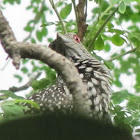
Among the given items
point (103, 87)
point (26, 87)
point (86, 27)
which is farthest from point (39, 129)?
point (26, 87)

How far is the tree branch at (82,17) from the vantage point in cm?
279

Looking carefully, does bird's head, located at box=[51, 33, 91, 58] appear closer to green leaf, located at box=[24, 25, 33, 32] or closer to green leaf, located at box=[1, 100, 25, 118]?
green leaf, located at box=[1, 100, 25, 118]

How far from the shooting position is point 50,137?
34 cm

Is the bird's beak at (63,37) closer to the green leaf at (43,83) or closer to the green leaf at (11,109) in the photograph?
the green leaf at (43,83)

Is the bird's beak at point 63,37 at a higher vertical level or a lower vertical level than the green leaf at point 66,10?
lower

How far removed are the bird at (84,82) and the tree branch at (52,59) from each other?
1060mm

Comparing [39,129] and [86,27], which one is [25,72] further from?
[39,129]

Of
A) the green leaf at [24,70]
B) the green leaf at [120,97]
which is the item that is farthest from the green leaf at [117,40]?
the green leaf at [24,70]

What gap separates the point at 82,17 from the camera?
9.27 ft

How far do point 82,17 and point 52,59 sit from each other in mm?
2002

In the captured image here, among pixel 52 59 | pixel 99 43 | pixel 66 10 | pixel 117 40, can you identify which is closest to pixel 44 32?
pixel 66 10

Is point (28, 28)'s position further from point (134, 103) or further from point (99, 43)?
point (134, 103)

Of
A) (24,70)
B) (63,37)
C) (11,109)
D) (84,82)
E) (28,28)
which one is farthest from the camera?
(24,70)

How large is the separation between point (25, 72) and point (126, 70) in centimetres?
219
